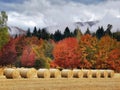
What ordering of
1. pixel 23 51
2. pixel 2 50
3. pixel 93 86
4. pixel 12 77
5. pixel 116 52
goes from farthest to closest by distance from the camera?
pixel 23 51 < pixel 2 50 < pixel 116 52 < pixel 12 77 < pixel 93 86

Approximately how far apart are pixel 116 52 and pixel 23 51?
2823cm

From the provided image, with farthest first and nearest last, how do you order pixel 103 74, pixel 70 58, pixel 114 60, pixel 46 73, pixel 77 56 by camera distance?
pixel 70 58
pixel 77 56
pixel 114 60
pixel 103 74
pixel 46 73

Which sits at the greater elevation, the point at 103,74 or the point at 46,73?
the point at 46,73

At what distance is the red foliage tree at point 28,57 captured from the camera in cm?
10488

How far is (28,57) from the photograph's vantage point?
108 metres

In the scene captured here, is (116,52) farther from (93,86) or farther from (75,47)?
(93,86)

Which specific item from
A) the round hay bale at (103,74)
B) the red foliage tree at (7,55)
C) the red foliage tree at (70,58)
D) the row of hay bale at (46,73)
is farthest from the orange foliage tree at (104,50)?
the round hay bale at (103,74)

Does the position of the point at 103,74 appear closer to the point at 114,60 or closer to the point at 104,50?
the point at 114,60

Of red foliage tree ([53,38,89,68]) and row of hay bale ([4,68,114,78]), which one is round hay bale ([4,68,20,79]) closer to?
row of hay bale ([4,68,114,78])

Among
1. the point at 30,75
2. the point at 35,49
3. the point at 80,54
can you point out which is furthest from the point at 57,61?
the point at 30,75

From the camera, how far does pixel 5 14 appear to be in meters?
105

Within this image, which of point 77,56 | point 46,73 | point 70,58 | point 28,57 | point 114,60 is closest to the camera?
point 46,73

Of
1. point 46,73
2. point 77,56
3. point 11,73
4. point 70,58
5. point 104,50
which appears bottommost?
point 46,73

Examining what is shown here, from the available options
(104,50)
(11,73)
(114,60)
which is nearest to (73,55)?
(104,50)
